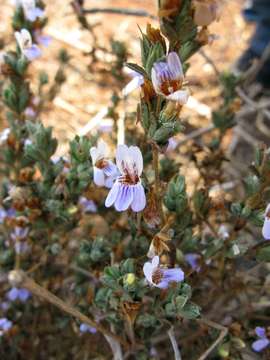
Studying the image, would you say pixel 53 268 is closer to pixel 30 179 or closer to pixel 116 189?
pixel 30 179

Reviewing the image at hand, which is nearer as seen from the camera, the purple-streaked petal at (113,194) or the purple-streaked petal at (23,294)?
the purple-streaked petal at (113,194)

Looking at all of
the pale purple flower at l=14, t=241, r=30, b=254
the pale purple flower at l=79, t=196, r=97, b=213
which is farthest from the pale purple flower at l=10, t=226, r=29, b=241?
the pale purple flower at l=79, t=196, r=97, b=213

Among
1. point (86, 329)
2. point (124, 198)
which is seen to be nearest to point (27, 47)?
point (124, 198)

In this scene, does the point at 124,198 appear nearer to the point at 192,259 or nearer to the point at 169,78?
the point at 169,78

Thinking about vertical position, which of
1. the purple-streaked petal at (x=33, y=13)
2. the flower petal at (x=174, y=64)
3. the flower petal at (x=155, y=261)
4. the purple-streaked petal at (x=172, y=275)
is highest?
the purple-streaked petal at (x=33, y=13)

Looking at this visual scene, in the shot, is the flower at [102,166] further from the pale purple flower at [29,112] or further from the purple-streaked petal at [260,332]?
the pale purple flower at [29,112]

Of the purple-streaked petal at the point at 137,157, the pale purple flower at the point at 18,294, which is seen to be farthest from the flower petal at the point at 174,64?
the pale purple flower at the point at 18,294

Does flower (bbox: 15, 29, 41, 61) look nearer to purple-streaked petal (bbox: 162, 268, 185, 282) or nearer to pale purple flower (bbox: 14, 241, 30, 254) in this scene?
pale purple flower (bbox: 14, 241, 30, 254)
